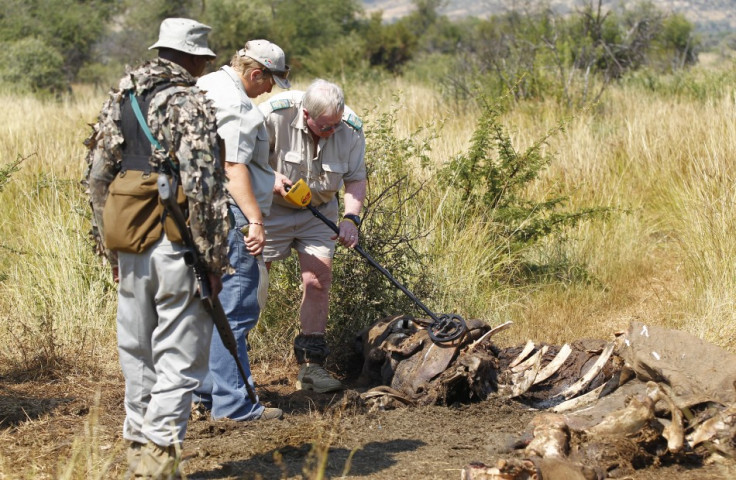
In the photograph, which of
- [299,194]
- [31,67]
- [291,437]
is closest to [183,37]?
[299,194]

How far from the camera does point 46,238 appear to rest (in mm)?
6934

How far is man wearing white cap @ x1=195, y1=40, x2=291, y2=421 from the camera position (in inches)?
170

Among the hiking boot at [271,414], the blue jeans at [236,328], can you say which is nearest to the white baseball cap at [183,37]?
the blue jeans at [236,328]

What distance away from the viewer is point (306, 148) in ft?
16.7

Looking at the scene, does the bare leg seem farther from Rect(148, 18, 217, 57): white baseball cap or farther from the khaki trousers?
Rect(148, 18, 217, 57): white baseball cap

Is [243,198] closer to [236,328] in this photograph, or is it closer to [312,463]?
[236,328]

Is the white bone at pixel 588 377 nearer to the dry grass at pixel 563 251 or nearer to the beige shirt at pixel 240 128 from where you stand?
the dry grass at pixel 563 251

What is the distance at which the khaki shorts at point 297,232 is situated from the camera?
5.11 m

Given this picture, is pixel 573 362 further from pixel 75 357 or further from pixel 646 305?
pixel 75 357

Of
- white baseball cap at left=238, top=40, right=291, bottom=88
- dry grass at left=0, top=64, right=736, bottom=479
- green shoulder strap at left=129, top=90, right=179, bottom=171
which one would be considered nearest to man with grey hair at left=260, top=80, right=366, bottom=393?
white baseball cap at left=238, top=40, right=291, bottom=88

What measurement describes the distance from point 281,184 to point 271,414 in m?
1.26

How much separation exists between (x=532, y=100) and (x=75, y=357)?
7.57 metres

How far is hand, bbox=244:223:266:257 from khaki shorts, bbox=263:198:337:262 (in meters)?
0.74

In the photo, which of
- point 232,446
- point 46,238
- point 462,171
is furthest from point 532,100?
point 232,446
